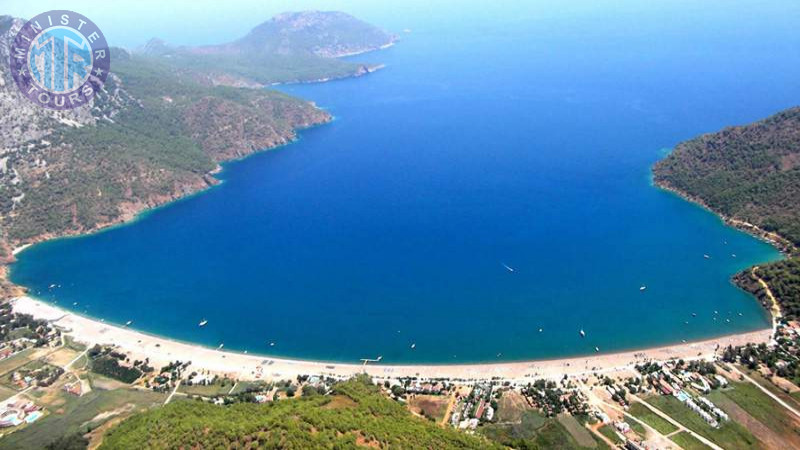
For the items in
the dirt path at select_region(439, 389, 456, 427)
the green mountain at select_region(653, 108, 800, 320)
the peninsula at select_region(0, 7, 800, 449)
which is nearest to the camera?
the peninsula at select_region(0, 7, 800, 449)

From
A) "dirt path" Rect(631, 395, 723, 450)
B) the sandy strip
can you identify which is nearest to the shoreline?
the sandy strip

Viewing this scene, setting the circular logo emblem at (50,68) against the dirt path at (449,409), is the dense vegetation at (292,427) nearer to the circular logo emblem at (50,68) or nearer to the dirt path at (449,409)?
the dirt path at (449,409)

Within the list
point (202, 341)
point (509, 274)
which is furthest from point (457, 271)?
point (202, 341)

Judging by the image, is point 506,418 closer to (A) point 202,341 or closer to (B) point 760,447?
(B) point 760,447

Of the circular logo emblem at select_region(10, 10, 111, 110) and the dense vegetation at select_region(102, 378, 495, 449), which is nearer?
the dense vegetation at select_region(102, 378, 495, 449)

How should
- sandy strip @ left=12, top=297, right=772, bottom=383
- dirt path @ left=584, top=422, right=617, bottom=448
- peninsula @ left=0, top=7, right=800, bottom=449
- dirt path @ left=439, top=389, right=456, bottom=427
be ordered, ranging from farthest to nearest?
sandy strip @ left=12, top=297, right=772, bottom=383 → dirt path @ left=439, top=389, right=456, bottom=427 → dirt path @ left=584, top=422, right=617, bottom=448 → peninsula @ left=0, top=7, right=800, bottom=449

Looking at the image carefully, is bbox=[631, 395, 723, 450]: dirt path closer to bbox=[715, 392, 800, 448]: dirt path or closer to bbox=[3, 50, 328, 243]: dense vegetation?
bbox=[715, 392, 800, 448]: dirt path
